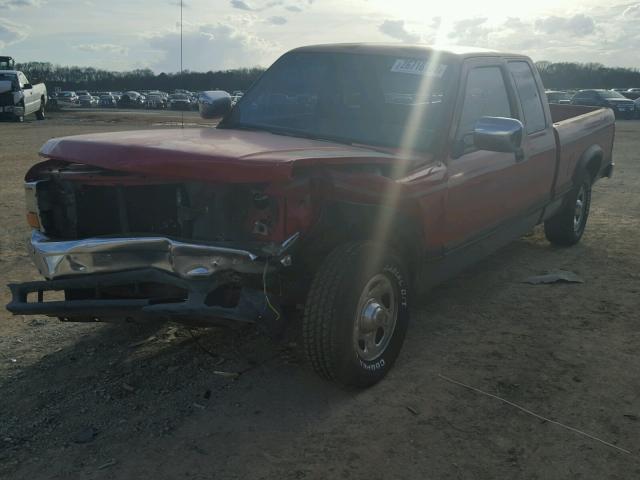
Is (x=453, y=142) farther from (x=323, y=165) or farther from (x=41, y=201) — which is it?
(x=41, y=201)

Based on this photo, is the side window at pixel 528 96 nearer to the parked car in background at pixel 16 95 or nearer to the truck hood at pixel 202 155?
the truck hood at pixel 202 155

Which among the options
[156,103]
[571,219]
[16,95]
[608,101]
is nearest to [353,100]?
[571,219]

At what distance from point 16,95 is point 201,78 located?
7270 centimetres

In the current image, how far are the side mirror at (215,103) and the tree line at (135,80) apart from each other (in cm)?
8490

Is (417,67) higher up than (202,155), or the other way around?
(417,67)

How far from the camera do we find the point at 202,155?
3.12 metres

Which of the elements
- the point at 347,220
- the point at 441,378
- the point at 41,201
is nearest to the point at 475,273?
the point at 441,378

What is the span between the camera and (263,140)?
12.8 ft

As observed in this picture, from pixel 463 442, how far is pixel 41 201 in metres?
2.48

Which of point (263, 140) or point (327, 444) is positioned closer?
point (327, 444)

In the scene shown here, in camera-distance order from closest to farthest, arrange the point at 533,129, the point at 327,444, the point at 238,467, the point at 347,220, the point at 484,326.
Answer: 1. the point at 238,467
2. the point at 327,444
3. the point at 347,220
4. the point at 484,326
5. the point at 533,129

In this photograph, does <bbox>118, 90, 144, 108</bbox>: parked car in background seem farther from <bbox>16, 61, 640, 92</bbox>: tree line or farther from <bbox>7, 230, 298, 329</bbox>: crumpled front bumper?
<bbox>7, 230, 298, 329</bbox>: crumpled front bumper

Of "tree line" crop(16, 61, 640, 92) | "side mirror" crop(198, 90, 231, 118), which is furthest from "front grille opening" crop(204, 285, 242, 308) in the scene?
"tree line" crop(16, 61, 640, 92)

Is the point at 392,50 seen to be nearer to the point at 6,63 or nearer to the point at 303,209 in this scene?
the point at 303,209
